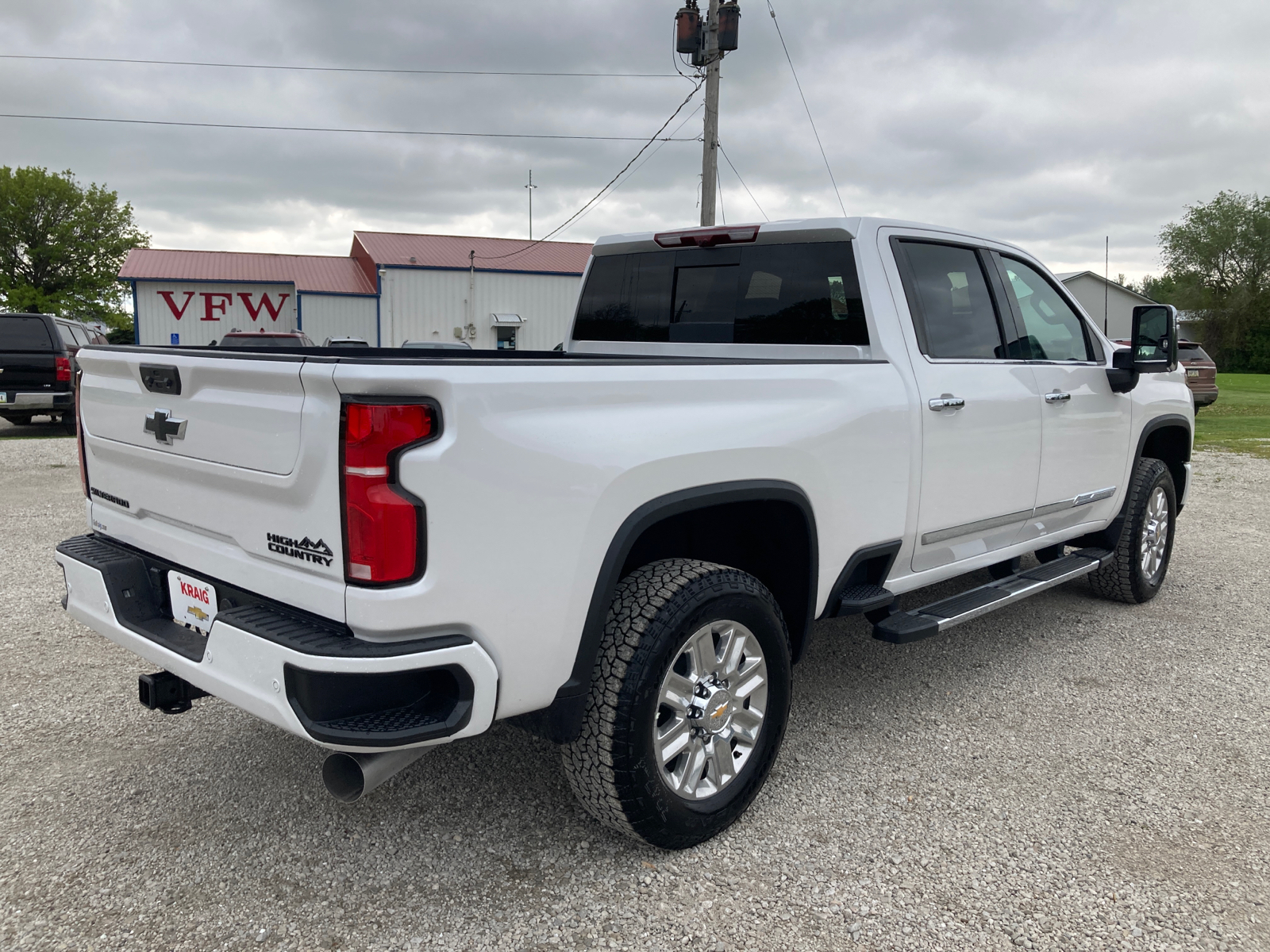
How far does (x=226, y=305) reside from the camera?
112 ft

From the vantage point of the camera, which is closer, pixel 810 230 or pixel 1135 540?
pixel 810 230

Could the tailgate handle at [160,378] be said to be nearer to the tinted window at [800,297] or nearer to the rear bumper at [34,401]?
the tinted window at [800,297]

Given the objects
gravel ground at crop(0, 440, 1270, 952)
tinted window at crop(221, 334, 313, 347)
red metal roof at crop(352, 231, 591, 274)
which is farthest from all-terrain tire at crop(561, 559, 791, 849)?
red metal roof at crop(352, 231, 591, 274)

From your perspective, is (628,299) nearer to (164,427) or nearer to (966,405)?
(966,405)

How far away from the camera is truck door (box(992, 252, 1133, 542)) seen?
4312 millimetres

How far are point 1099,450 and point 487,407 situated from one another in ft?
12.2

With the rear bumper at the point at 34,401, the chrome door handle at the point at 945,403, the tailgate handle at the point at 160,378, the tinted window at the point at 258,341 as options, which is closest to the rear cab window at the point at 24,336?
the rear bumper at the point at 34,401

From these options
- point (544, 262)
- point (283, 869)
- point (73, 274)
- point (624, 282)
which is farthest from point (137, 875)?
point (73, 274)

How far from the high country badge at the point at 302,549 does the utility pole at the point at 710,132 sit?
45.9 ft

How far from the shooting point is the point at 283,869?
2.73 meters

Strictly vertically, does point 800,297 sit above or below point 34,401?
above

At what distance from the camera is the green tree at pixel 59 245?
52406 millimetres

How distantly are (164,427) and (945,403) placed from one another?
2.71 meters

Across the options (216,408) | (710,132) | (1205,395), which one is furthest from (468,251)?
(216,408)
